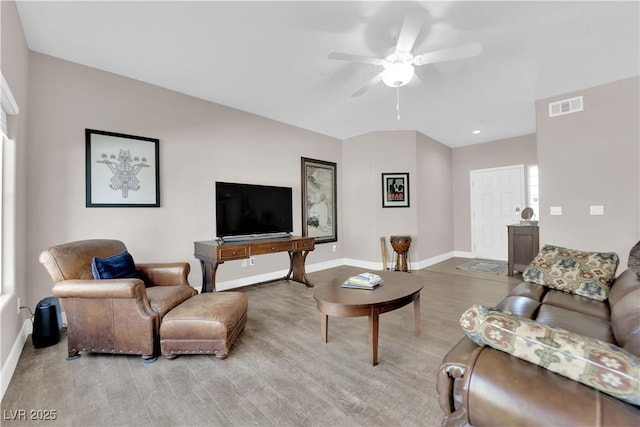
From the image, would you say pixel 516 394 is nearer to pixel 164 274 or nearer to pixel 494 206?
pixel 164 274

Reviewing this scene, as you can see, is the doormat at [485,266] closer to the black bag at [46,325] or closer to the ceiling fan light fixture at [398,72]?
the ceiling fan light fixture at [398,72]

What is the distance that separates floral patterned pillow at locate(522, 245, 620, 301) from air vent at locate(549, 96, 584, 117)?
221cm

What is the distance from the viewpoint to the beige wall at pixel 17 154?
188 centimetres

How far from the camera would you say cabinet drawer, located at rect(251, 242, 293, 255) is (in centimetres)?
343

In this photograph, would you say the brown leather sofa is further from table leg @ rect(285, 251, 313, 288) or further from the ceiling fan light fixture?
table leg @ rect(285, 251, 313, 288)

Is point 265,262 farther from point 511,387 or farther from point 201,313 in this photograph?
point 511,387

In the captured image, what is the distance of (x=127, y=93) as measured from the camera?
3066mm

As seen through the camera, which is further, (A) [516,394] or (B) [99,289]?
(B) [99,289]

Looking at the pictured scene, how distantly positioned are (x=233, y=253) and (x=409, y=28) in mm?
2718

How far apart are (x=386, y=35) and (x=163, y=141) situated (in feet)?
8.93

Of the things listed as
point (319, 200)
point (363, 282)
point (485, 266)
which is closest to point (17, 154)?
point (363, 282)

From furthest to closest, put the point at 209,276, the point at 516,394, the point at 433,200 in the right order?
the point at 433,200, the point at 209,276, the point at 516,394

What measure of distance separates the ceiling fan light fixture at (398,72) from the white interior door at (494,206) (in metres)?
4.66

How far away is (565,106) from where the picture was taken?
11.7ft
